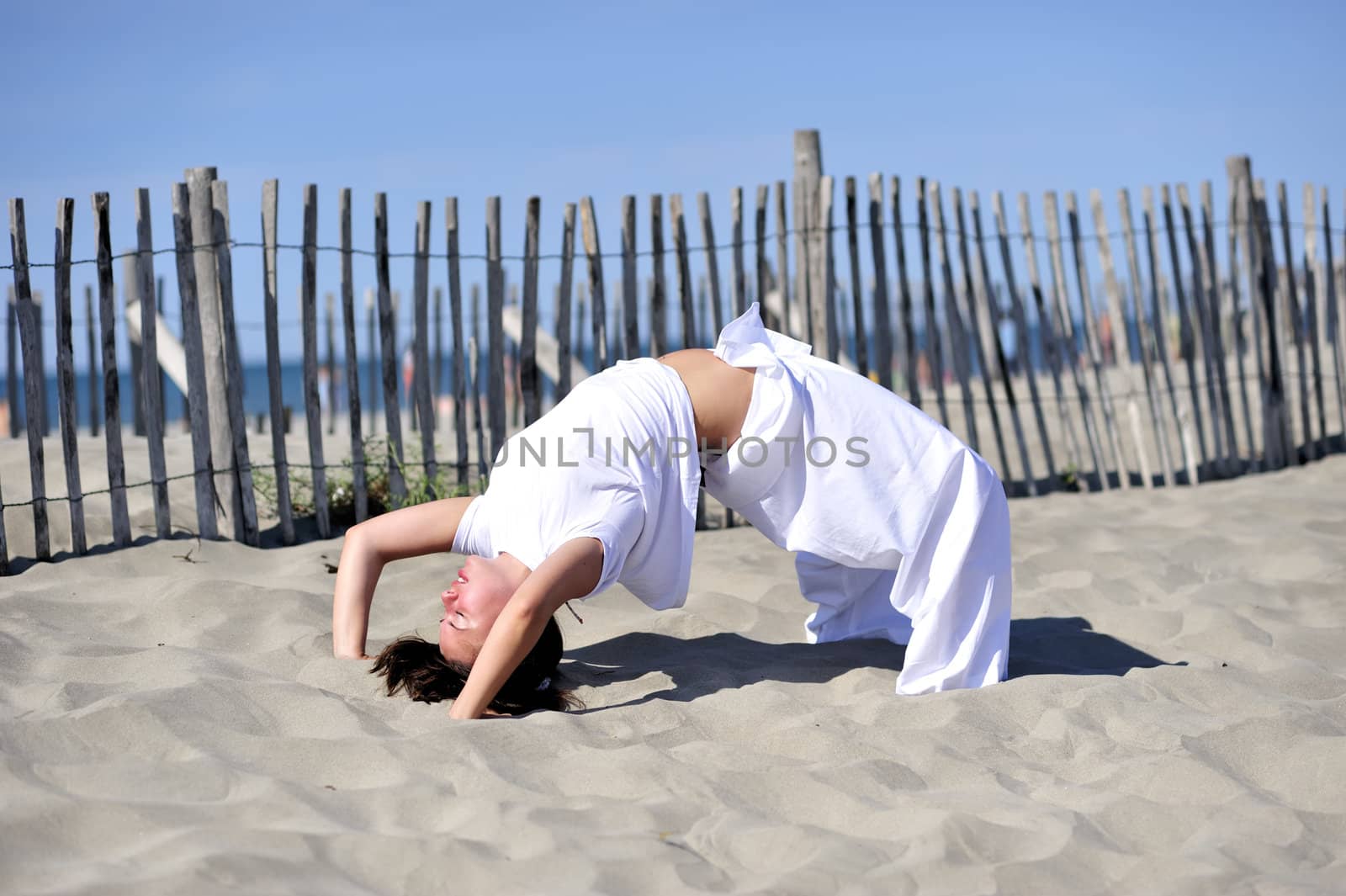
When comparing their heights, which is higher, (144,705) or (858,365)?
(858,365)

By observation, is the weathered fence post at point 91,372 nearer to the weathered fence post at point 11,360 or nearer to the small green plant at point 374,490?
the weathered fence post at point 11,360

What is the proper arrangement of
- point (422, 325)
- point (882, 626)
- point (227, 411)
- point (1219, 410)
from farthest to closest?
point (1219, 410) → point (422, 325) → point (227, 411) → point (882, 626)

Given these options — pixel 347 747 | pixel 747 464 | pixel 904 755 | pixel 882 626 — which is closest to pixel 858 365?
pixel 882 626

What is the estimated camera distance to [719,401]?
3.14m

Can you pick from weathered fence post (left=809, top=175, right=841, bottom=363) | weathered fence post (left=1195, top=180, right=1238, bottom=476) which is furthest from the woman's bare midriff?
weathered fence post (left=1195, top=180, right=1238, bottom=476)

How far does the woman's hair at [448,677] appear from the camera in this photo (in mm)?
2908

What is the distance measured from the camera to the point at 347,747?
2.45 meters

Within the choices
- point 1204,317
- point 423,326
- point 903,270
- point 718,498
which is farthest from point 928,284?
point 718,498

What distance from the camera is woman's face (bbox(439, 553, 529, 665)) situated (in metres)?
2.96

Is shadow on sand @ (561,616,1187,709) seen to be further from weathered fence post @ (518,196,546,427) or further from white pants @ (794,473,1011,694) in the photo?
weathered fence post @ (518,196,546,427)

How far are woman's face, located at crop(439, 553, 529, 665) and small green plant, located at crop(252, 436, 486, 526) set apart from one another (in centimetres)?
204

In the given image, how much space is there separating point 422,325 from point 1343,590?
3517mm

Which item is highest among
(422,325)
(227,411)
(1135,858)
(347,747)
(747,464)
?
(422,325)

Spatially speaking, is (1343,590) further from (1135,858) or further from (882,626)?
(1135,858)
